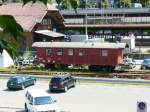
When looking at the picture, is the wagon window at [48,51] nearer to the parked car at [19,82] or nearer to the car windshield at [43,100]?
the parked car at [19,82]

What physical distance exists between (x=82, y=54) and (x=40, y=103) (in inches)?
795

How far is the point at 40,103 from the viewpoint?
84.5 ft

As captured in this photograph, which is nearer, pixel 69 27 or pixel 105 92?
pixel 105 92

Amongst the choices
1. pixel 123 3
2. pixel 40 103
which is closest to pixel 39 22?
pixel 40 103

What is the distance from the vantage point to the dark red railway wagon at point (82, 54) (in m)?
44.2

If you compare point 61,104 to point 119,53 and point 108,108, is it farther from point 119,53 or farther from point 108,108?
point 119,53

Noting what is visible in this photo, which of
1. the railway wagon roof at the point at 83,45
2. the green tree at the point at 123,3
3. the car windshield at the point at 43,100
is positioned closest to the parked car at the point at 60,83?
the car windshield at the point at 43,100

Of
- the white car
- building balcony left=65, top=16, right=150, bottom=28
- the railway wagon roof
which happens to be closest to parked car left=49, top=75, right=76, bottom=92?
the white car

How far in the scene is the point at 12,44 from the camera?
2314 mm

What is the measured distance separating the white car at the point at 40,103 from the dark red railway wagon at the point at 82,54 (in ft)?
59.7

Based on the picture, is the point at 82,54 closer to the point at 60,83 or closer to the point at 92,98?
the point at 60,83

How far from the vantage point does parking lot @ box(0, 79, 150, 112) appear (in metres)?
28.5

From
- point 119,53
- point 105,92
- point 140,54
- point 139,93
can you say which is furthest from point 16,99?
point 140,54

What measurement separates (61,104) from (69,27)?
4921 cm
